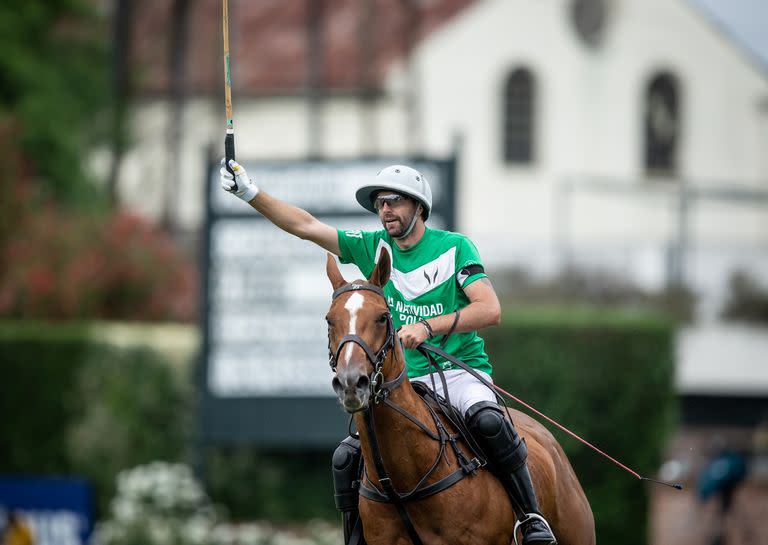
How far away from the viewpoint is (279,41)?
27.8m

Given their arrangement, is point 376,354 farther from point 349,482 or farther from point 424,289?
point 349,482

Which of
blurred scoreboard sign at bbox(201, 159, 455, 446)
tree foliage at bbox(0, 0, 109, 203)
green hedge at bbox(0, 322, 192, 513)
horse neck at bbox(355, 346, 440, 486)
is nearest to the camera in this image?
horse neck at bbox(355, 346, 440, 486)

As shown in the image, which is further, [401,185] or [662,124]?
[662,124]

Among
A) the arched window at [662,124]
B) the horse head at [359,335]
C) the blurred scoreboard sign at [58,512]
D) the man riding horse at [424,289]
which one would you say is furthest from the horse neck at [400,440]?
the arched window at [662,124]

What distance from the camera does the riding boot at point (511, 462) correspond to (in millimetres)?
6250

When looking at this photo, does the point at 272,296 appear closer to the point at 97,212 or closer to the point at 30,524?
the point at 30,524

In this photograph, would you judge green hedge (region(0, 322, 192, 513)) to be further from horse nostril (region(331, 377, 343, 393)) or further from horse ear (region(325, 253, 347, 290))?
horse nostril (region(331, 377, 343, 393))

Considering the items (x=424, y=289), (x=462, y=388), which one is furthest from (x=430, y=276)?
(x=462, y=388)

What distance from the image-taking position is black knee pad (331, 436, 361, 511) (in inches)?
251

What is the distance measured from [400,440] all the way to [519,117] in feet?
70.3

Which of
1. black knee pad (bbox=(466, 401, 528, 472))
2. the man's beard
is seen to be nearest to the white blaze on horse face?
the man's beard

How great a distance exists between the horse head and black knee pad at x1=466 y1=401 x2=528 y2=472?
79cm

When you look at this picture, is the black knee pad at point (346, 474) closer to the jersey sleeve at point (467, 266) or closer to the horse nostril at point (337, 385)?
the jersey sleeve at point (467, 266)

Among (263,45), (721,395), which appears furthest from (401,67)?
(721,395)
